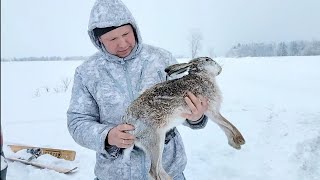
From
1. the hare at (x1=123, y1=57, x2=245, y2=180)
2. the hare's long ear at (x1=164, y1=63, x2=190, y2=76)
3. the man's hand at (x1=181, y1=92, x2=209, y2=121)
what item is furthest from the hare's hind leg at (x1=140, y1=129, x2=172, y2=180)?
the hare's long ear at (x1=164, y1=63, x2=190, y2=76)

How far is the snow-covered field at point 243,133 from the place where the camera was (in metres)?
5.60

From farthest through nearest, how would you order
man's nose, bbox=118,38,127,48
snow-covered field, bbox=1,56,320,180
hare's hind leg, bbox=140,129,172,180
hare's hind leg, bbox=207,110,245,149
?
1. snow-covered field, bbox=1,56,320,180
2. man's nose, bbox=118,38,127,48
3. hare's hind leg, bbox=207,110,245,149
4. hare's hind leg, bbox=140,129,172,180

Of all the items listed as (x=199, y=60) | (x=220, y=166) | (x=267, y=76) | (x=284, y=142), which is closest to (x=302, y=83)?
(x=267, y=76)

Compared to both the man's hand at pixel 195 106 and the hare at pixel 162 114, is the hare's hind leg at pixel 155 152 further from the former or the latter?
the man's hand at pixel 195 106

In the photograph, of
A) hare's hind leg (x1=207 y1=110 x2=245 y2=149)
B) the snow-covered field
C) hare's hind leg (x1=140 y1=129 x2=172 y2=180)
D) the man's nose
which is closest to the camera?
hare's hind leg (x1=140 y1=129 x2=172 y2=180)

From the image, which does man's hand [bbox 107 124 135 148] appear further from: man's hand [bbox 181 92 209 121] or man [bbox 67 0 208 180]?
man's hand [bbox 181 92 209 121]

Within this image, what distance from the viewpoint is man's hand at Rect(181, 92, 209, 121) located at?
210 cm

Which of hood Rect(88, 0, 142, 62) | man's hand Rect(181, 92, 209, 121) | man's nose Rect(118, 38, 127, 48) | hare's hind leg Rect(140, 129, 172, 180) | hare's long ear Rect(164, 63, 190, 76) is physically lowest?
hare's hind leg Rect(140, 129, 172, 180)

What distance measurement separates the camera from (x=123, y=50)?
231 centimetres

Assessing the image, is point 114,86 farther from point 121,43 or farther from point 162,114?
point 162,114

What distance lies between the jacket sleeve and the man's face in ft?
0.77

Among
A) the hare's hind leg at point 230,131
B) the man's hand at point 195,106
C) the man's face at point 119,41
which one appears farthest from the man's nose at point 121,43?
the hare's hind leg at point 230,131

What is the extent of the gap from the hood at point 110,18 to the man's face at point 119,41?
0.10 feet

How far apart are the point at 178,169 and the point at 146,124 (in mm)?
426
